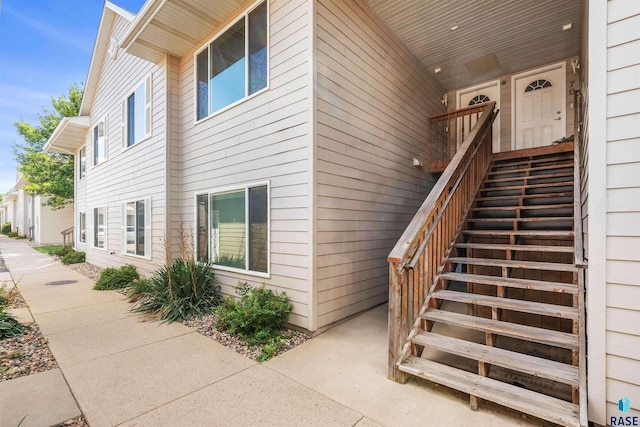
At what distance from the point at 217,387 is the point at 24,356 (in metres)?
2.31

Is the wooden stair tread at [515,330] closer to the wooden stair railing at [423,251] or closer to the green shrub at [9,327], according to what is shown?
the wooden stair railing at [423,251]

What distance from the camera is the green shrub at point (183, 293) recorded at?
459 centimetres

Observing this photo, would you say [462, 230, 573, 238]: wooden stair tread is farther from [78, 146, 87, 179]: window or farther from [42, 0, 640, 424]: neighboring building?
[78, 146, 87, 179]: window

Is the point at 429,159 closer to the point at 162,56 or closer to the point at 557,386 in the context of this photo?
the point at 557,386

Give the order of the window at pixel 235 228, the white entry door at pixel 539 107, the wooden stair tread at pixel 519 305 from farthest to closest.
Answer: the white entry door at pixel 539 107, the window at pixel 235 228, the wooden stair tread at pixel 519 305

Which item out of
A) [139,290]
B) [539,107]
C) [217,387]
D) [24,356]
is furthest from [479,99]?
[24,356]

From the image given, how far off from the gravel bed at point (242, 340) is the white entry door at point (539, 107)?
5945 millimetres

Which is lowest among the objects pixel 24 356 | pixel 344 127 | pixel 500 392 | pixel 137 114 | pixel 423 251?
pixel 24 356

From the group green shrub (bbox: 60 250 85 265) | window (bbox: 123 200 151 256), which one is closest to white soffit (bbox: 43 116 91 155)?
green shrub (bbox: 60 250 85 265)

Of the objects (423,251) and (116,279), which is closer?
(423,251)

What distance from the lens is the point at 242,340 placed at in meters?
3.60

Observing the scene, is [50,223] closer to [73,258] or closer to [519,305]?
[73,258]

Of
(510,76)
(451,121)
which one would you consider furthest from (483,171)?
(510,76)

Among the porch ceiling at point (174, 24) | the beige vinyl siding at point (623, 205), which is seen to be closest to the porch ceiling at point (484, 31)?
the porch ceiling at point (174, 24)
